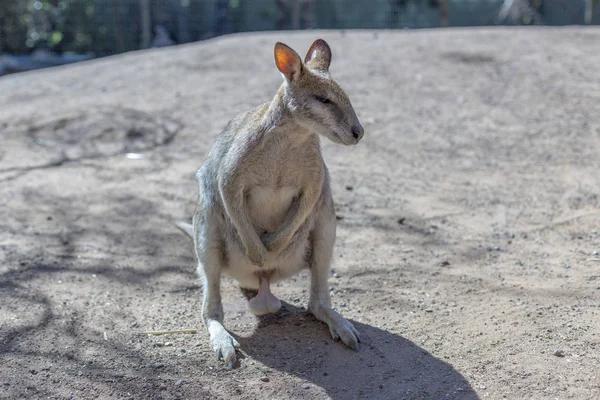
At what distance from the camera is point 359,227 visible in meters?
4.90

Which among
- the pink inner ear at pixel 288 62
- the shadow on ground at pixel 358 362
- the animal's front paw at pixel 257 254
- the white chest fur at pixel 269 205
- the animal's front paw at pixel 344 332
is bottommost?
the shadow on ground at pixel 358 362


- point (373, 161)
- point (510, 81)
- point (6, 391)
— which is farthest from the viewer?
point (510, 81)

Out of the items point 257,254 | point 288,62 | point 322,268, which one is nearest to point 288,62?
point 288,62

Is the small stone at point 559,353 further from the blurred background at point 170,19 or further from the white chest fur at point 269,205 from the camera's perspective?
the blurred background at point 170,19

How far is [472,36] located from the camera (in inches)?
339

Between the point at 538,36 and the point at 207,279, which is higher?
the point at 538,36

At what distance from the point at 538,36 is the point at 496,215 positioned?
13.6ft

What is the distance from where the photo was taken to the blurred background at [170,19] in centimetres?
1288

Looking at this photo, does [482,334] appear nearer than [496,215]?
Yes

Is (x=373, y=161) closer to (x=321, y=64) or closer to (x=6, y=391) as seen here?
(x=321, y=64)

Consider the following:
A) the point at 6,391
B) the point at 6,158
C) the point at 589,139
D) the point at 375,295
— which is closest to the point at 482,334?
the point at 375,295

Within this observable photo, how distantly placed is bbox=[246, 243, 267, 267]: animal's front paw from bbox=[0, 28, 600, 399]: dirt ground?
36 centimetres

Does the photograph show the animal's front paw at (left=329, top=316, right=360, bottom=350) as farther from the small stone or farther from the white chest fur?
the small stone

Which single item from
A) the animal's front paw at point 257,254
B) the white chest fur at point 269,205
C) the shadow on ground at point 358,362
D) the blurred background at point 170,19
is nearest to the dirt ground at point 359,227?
the shadow on ground at point 358,362
